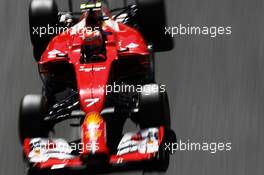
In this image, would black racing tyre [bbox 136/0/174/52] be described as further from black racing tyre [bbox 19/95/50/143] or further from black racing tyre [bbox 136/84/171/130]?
black racing tyre [bbox 19/95/50/143]

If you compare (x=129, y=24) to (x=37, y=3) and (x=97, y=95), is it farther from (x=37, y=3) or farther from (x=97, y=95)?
(x=97, y=95)

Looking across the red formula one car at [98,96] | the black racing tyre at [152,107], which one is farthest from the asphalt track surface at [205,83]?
the black racing tyre at [152,107]

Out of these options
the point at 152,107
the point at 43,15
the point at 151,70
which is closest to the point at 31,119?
the point at 152,107

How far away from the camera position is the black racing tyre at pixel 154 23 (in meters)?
11.2

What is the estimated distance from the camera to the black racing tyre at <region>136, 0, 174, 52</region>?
36.7ft

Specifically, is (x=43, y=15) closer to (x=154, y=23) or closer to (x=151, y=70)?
(x=154, y=23)

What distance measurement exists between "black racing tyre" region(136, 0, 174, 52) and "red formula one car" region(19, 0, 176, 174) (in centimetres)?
1

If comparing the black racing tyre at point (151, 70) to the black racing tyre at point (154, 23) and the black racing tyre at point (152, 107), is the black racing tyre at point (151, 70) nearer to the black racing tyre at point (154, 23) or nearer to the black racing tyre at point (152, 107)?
the black racing tyre at point (154, 23)

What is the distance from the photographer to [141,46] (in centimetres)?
1045

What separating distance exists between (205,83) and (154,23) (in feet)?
3.53

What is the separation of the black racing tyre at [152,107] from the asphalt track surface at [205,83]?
57 centimetres

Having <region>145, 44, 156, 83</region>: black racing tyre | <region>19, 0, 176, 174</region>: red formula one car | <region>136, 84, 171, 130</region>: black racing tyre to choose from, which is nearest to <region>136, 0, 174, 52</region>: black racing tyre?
<region>19, 0, 176, 174</region>: red formula one car

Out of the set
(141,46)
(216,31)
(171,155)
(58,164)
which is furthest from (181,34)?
(58,164)

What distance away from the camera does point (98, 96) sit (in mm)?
9734
